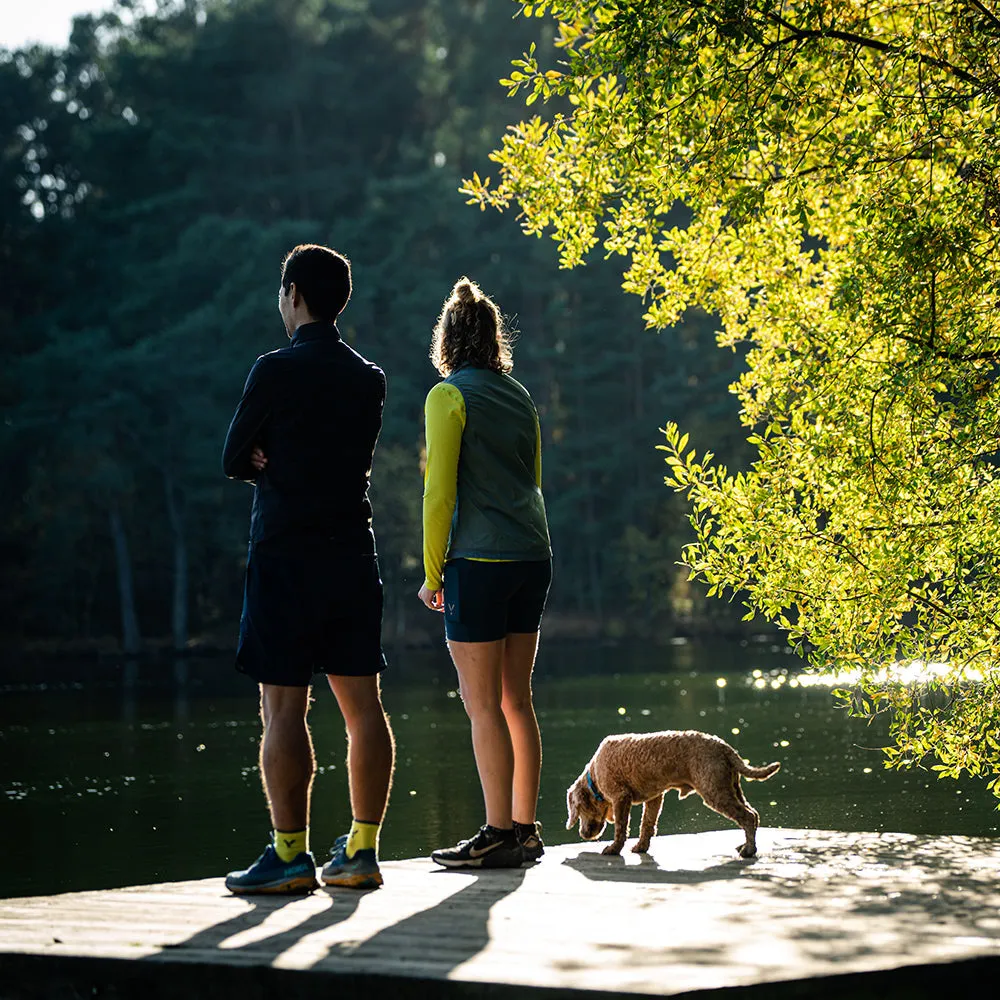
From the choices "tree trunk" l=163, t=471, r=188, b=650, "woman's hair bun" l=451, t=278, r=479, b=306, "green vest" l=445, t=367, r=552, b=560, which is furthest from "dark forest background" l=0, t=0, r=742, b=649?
"green vest" l=445, t=367, r=552, b=560

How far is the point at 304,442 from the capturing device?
5.05 metres

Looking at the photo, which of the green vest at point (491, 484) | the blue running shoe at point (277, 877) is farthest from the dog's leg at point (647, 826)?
the blue running shoe at point (277, 877)

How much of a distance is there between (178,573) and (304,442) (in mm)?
37094

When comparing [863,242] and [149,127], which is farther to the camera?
[149,127]

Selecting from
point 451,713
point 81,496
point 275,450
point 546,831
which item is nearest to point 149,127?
point 81,496

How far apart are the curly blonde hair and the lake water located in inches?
209

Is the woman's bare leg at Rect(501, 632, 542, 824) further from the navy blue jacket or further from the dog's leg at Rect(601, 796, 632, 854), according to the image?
the navy blue jacket

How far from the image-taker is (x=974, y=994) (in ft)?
12.6

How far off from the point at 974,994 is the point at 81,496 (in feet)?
127

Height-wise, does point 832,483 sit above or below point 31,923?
above

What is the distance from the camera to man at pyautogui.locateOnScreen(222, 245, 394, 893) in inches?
197

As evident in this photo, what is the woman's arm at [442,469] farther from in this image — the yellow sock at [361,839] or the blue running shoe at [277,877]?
the blue running shoe at [277,877]

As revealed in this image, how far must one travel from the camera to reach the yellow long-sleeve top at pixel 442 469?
5492mm

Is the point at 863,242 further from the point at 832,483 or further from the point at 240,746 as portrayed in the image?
the point at 240,746
